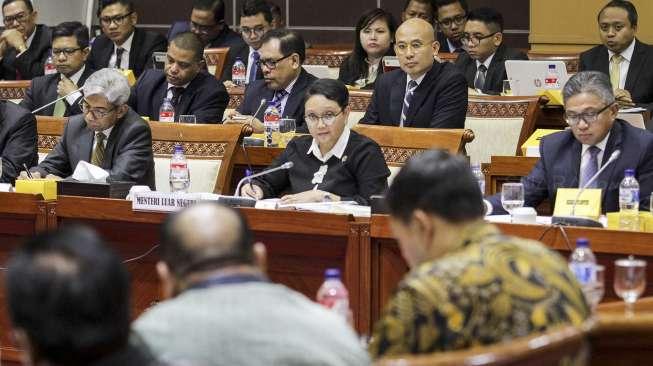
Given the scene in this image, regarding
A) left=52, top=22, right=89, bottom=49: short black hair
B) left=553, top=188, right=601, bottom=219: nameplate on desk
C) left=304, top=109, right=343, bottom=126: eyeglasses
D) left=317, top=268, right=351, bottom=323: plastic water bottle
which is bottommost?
left=317, top=268, right=351, bottom=323: plastic water bottle

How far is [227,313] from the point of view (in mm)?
2154

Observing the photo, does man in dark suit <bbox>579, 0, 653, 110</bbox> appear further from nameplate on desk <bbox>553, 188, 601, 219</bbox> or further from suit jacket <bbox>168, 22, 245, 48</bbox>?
nameplate on desk <bbox>553, 188, 601, 219</bbox>

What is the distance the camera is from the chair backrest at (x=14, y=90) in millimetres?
8016

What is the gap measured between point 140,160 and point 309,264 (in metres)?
1.35

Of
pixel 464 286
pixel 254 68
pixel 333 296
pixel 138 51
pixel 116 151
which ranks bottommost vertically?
pixel 333 296

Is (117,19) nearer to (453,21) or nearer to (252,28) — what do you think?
(252,28)

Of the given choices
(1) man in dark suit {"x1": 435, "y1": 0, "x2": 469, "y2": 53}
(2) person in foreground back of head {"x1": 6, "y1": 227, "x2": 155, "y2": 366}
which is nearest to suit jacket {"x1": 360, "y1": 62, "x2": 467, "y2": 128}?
(1) man in dark suit {"x1": 435, "y1": 0, "x2": 469, "y2": 53}

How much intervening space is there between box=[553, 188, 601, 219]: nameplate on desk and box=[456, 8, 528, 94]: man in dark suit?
3.56 m

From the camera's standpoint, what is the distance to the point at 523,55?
8.09 m

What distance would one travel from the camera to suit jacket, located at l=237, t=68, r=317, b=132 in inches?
273

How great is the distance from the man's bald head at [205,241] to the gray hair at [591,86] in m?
2.80

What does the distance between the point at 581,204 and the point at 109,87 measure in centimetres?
212

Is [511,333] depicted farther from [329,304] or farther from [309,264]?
[309,264]

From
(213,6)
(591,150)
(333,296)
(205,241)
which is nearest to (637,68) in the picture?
(591,150)
